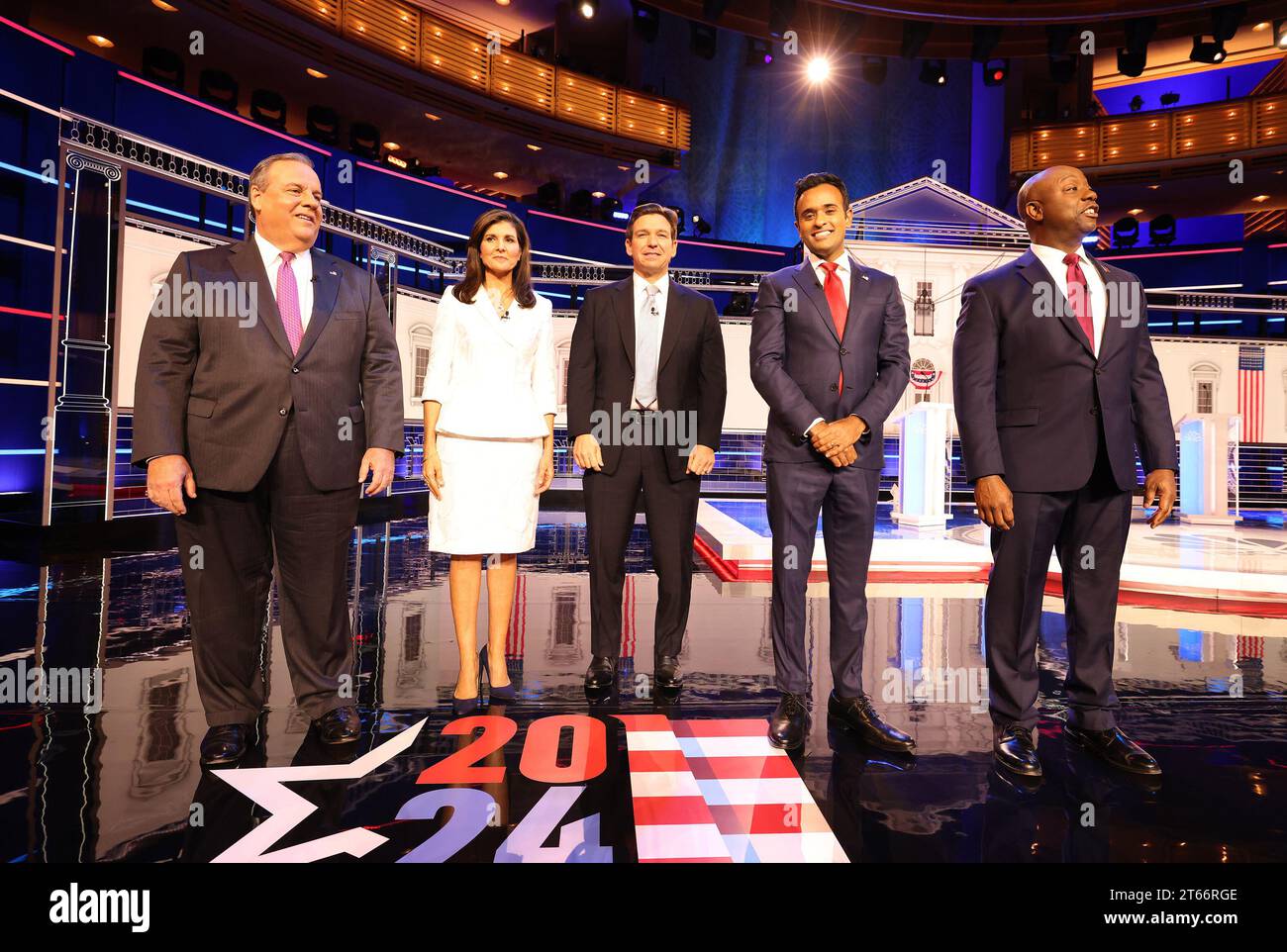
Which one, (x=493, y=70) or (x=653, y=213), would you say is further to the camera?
(x=493, y=70)

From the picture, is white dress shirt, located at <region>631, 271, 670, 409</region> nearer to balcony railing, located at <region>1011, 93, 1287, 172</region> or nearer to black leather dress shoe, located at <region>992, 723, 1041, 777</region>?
black leather dress shoe, located at <region>992, 723, 1041, 777</region>

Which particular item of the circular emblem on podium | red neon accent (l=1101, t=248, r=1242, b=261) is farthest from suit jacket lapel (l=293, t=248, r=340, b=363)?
red neon accent (l=1101, t=248, r=1242, b=261)

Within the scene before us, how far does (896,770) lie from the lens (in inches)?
82.0

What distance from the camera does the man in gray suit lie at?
A: 214 cm

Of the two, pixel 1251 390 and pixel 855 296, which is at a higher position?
pixel 1251 390

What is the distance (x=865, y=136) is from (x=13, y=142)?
626 inches

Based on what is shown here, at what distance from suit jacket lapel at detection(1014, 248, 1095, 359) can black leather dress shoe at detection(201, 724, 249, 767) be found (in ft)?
8.78

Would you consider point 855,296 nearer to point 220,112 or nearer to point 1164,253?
point 220,112

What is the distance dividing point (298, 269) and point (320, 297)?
0.12 metres

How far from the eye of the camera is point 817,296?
2.46 meters

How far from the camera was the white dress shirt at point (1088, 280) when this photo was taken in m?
2.29

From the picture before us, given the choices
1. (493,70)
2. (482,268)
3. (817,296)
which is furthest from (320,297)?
(493,70)

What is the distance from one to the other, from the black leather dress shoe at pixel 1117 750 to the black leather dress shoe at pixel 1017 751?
6.6 inches

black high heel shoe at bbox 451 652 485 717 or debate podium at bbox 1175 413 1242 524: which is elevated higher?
debate podium at bbox 1175 413 1242 524
